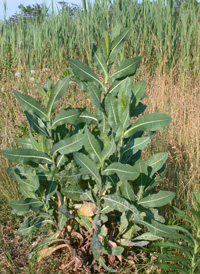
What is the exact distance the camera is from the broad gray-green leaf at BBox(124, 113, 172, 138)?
140 cm

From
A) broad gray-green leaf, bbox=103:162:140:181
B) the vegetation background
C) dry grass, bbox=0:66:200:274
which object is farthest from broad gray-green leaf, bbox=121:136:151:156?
the vegetation background

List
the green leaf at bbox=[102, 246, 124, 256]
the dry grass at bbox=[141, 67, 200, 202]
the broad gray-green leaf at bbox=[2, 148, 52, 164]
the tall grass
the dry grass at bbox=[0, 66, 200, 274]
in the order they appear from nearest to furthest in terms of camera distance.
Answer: the broad gray-green leaf at bbox=[2, 148, 52, 164]
the green leaf at bbox=[102, 246, 124, 256]
the dry grass at bbox=[0, 66, 200, 274]
the dry grass at bbox=[141, 67, 200, 202]
the tall grass

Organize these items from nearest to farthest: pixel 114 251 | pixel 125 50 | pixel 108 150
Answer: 1. pixel 108 150
2. pixel 114 251
3. pixel 125 50

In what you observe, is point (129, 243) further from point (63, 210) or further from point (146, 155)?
point (146, 155)

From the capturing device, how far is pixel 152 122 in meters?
1.42

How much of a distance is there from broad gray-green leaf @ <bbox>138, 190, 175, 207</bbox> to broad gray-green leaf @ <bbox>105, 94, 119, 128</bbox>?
1.21ft

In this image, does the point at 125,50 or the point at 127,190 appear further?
the point at 125,50

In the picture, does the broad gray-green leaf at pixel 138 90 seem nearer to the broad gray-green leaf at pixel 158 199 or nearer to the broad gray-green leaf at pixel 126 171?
the broad gray-green leaf at pixel 126 171

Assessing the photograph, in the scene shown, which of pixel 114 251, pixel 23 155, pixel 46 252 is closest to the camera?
pixel 23 155

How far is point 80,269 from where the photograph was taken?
1714 millimetres

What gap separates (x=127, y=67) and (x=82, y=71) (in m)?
0.21

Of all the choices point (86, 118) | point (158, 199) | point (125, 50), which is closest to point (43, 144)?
point (86, 118)

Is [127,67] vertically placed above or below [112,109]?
above

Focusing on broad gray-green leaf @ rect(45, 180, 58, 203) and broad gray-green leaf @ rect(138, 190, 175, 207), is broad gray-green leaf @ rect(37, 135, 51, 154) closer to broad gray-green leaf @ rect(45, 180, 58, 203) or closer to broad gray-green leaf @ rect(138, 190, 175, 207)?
broad gray-green leaf @ rect(45, 180, 58, 203)
